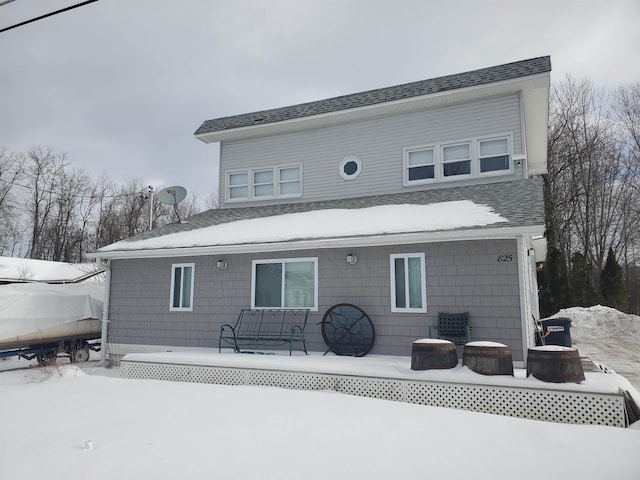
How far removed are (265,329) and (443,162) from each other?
5.34 m

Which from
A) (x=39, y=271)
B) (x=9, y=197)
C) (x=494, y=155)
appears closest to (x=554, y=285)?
(x=494, y=155)

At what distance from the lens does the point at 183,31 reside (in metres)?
6.66

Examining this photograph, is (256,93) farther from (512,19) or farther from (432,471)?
(432,471)

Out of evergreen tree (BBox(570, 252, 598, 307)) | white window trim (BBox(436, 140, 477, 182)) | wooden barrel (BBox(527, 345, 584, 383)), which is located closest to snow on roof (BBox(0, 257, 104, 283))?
white window trim (BBox(436, 140, 477, 182))

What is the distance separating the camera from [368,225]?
838cm

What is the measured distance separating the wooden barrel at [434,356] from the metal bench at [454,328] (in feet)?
3.61

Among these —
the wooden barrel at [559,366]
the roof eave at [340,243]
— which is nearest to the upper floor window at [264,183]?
the roof eave at [340,243]

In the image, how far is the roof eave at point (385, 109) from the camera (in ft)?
30.8

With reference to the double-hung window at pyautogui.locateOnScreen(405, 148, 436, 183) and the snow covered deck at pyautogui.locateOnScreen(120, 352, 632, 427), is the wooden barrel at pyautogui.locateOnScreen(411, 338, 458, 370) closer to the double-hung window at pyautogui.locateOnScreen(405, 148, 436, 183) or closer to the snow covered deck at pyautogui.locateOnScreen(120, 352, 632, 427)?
the snow covered deck at pyautogui.locateOnScreen(120, 352, 632, 427)

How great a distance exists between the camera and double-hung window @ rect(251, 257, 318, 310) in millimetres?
8727

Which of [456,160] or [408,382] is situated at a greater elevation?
[456,160]

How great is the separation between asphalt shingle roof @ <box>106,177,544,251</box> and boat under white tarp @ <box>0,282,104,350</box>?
2289 millimetres

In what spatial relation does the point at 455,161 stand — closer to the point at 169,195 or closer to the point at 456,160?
the point at 456,160

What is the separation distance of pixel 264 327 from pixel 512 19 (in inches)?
260
